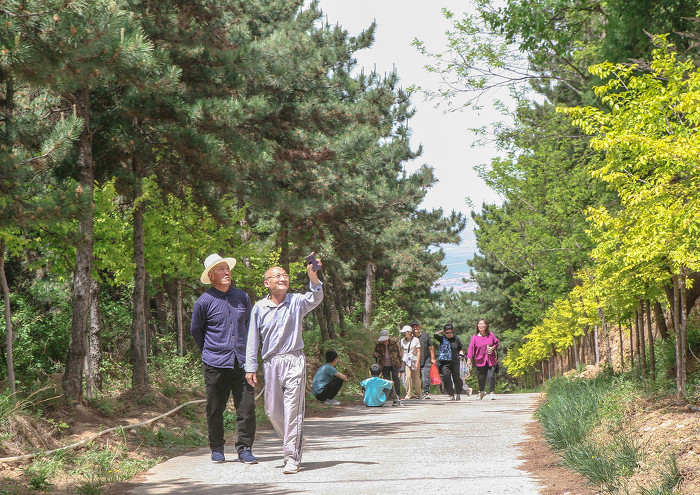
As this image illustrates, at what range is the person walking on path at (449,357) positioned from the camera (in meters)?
19.2

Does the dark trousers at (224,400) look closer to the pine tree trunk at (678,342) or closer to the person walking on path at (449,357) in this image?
the pine tree trunk at (678,342)

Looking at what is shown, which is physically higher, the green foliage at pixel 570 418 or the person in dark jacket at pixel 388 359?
the person in dark jacket at pixel 388 359

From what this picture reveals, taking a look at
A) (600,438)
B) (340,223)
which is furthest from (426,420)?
(340,223)

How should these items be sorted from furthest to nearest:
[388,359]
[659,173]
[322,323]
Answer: [322,323]
[388,359]
[659,173]

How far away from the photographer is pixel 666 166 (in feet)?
28.5

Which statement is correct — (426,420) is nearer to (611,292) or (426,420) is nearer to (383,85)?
(611,292)

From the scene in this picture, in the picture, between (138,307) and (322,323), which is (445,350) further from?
(322,323)

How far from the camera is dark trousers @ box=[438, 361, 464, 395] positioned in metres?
19.2

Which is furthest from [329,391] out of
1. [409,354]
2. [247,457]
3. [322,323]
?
[322,323]

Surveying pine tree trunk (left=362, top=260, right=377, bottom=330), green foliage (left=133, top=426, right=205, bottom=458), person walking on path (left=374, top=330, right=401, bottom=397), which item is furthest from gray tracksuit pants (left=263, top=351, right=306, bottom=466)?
pine tree trunk (left=362, top=260, right=377, bottom=330)

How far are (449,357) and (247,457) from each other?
462 inches

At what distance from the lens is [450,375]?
19422mm

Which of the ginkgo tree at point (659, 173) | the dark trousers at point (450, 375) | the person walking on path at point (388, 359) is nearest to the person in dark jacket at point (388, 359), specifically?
the person walking on path at point (388, 359)

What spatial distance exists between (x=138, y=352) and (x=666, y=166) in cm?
905
